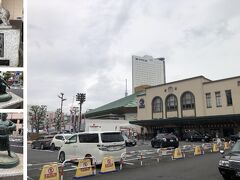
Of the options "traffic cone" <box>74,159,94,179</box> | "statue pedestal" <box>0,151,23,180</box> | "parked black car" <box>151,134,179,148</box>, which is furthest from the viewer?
"parked black car" <box>151,134,179,148</box>

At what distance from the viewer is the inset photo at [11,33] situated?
2.97 metres

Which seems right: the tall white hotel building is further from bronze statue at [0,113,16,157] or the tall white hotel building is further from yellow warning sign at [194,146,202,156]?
bronze statue at [0,113,16,157]

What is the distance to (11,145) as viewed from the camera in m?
3.07

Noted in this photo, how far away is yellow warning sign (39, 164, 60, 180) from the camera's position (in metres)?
8.96

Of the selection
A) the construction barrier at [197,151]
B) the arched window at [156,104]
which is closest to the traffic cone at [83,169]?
the construction barrier at [197,151]

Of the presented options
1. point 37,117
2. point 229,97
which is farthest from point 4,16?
point 37,117

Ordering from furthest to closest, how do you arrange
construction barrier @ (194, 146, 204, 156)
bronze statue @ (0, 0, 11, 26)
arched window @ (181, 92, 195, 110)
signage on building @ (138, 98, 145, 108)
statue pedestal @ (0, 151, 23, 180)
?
signage on building @ (138, 98, 145, 108) → arched window @ (181, 92, 195, 110) → construction barrier @ (194, 146, 204, 156) → bronze statue @ (0, 0, 11, 26) → statue pedestal @ (0, 151, 23, 180)

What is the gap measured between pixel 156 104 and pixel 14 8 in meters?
55.0

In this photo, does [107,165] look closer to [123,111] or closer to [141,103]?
[141,103]

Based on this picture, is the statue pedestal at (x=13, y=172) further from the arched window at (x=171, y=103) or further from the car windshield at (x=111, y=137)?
the arched window at (x=171, y=103)

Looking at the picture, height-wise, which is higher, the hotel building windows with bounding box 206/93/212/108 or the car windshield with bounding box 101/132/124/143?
the hotel building windows with bounding box 206/93/212/108

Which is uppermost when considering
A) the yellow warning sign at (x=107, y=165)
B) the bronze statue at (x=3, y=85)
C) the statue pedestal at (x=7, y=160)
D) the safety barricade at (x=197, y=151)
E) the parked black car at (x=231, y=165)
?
the bronze statue at (x=3, y=85)

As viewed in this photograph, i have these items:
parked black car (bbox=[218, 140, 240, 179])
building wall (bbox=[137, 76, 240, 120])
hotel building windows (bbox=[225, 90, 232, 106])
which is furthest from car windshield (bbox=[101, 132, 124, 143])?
hotel building windows (bbox=[225, 90, 232, 106])

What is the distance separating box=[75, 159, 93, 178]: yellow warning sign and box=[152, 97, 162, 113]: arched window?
151ft
